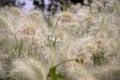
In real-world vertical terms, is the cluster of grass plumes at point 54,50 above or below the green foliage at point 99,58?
above

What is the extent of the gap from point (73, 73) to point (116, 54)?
0.51 m

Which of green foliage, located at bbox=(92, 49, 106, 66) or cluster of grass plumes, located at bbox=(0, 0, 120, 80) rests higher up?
cluster of grass plumes, located at bbox=(0, 0, 120, 80)

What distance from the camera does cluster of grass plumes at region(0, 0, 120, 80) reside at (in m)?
1.63

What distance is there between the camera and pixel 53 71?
5.26ft

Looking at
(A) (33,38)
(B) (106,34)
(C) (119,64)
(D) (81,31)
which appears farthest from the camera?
(D) (81,31)

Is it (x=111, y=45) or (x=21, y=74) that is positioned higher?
(x=21, y=74)

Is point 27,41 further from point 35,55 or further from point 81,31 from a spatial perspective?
point 81,31

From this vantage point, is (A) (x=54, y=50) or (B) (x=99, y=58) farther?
(B) (x=99, y=58)

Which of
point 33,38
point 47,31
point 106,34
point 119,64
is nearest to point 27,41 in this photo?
point 33,38

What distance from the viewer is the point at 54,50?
183 cm

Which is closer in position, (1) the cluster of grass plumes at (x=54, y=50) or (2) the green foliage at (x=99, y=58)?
(1) the cluster of grass plumes at (x=54, y=50)

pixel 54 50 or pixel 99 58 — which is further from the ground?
pixel 54 50

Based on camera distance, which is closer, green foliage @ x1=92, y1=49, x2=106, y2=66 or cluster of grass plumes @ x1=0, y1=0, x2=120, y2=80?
cluster of grass plumes @ x1=0, y1=0, x2=120, y2=80

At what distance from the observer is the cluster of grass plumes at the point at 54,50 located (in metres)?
1.63
